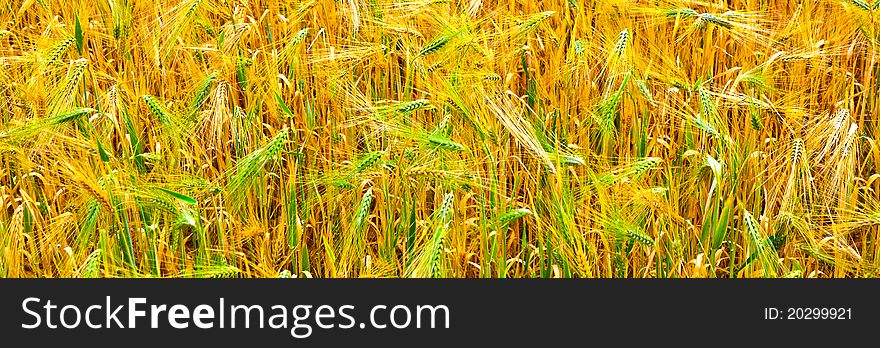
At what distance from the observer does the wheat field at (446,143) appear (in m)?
2.00

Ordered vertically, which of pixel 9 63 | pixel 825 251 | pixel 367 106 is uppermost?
A: pixel 9 63

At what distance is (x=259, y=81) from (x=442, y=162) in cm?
54

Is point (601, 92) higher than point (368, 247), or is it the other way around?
point (601, 92)

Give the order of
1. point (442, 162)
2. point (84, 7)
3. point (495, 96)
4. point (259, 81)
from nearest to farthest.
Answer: point (442, 162) → point (495, 96) → point (259, 81) → point (84, 7)

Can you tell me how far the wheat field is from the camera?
1995 millimetres

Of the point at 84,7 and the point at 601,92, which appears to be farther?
the point at 84,7

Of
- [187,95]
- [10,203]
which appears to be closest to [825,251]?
[187,95]

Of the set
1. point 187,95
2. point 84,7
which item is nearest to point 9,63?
point 84,7

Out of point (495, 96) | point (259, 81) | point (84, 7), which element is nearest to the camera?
point (495, 96)

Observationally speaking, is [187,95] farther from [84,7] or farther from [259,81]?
[84,7]

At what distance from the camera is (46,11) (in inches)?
98.7

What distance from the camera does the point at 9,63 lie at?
2.29m

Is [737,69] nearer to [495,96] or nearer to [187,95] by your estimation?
[495,96]

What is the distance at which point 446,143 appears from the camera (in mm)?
1909
